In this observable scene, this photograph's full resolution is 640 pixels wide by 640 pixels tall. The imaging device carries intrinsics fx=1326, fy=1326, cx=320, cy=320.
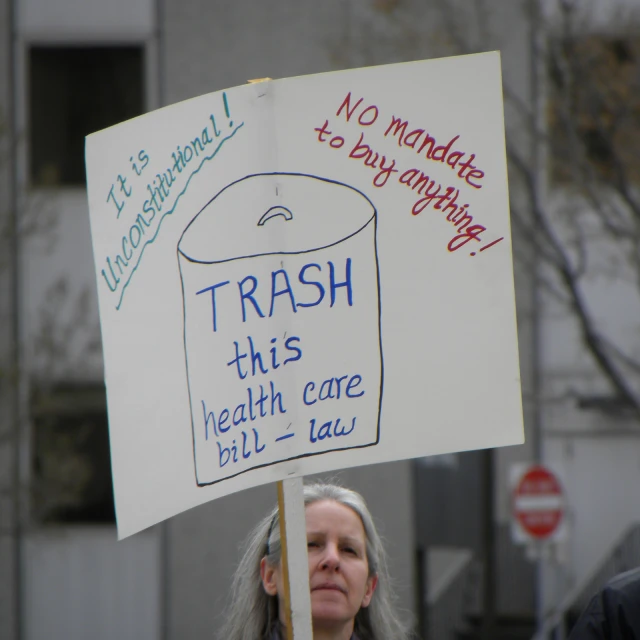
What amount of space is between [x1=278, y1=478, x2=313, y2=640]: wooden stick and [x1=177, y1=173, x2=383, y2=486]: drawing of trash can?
0.08 metres

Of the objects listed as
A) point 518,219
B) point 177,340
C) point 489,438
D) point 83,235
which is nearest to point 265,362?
point 177,340

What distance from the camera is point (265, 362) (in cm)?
280

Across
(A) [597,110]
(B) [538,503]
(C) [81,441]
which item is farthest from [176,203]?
(C) [81,441]

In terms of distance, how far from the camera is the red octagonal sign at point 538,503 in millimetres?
11367

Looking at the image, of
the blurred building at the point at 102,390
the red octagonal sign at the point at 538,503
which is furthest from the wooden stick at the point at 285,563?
the blurred building at the point at 102,390

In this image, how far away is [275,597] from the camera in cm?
317

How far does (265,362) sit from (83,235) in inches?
489

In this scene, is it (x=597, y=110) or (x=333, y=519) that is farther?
(x=597, y=110)

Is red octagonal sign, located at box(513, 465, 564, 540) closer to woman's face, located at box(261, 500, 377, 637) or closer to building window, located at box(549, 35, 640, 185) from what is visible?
building window, located at box(549, 35, 640, 185)

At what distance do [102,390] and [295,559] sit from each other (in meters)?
12.4

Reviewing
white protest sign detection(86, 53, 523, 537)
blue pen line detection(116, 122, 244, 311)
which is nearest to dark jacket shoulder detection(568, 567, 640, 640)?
white protest sign detection(86, 53, 523, 537)

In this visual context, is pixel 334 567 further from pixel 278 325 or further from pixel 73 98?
pixel 73 98

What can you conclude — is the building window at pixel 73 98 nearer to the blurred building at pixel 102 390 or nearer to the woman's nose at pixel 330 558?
the blurred building at pixel 102 390

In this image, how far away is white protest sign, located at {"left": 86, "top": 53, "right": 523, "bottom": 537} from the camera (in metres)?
2.81
